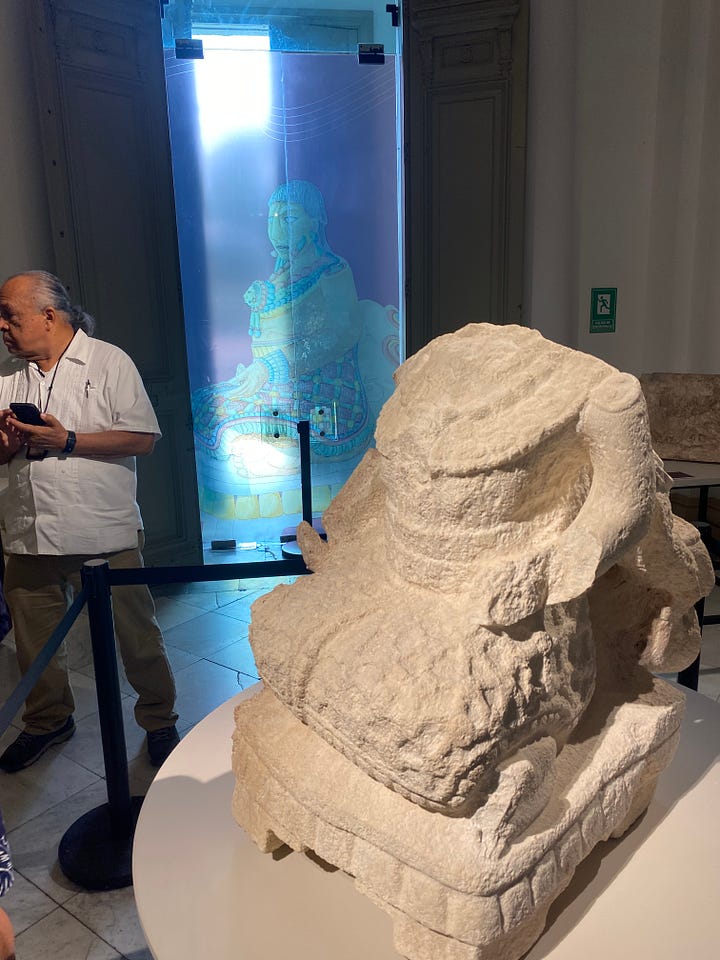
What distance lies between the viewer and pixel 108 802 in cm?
243

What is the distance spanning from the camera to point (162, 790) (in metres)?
1.79

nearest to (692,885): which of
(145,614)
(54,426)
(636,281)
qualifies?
(145,614)

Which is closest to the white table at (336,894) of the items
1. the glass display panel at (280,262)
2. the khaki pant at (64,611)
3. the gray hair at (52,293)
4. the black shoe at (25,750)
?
the khaki pant at (64,611)

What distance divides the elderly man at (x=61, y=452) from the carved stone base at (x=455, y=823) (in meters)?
1.20

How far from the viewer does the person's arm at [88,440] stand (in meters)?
2.45

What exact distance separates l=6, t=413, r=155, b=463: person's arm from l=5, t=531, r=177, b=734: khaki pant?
1.11 feet

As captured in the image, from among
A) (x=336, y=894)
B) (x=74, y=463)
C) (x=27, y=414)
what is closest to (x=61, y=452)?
(x=74, y=463)

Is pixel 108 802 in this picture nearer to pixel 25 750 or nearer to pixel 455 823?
pixel 25 750

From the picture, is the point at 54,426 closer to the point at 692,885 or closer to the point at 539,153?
the point at 692,885

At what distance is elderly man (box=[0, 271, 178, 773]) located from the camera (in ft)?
8.21

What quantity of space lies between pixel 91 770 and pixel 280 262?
2939 millimetres

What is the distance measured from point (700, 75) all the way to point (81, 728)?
441 cm

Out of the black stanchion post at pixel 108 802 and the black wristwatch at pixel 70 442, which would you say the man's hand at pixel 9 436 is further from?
the black stanchion post at pixel 108 802

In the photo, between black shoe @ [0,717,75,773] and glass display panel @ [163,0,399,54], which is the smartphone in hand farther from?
glass display panel @ [163,0,399,54]
